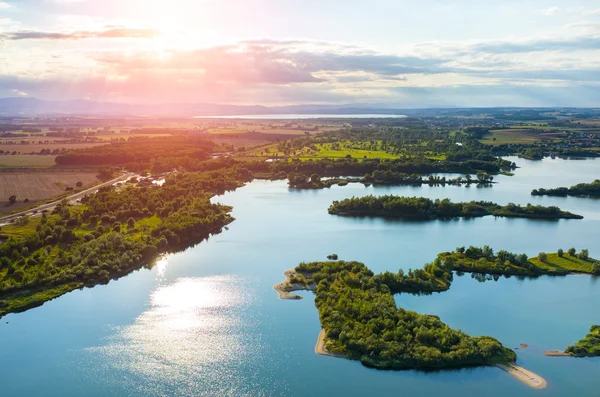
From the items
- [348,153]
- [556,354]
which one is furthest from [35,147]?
[556,354]

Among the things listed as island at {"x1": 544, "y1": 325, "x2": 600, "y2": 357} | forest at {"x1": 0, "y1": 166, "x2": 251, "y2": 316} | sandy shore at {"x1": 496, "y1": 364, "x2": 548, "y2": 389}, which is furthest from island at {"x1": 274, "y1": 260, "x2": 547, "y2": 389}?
forest at {"x1": 0, "y1": 166, "x2": 251, "y2": 316}

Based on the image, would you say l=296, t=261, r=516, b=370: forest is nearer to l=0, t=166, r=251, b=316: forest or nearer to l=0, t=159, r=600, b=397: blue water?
l=0, t=159, r=600, b=397: blue water

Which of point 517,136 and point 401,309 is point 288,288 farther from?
point 517,136

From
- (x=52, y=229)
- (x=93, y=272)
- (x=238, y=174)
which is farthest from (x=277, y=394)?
(x=238, y=174)

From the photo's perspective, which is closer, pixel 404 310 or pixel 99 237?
pixel 404 310

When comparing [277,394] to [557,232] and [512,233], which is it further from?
[557,232]

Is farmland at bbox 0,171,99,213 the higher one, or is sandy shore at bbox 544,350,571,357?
farmland at bbox 0,171,99,213
